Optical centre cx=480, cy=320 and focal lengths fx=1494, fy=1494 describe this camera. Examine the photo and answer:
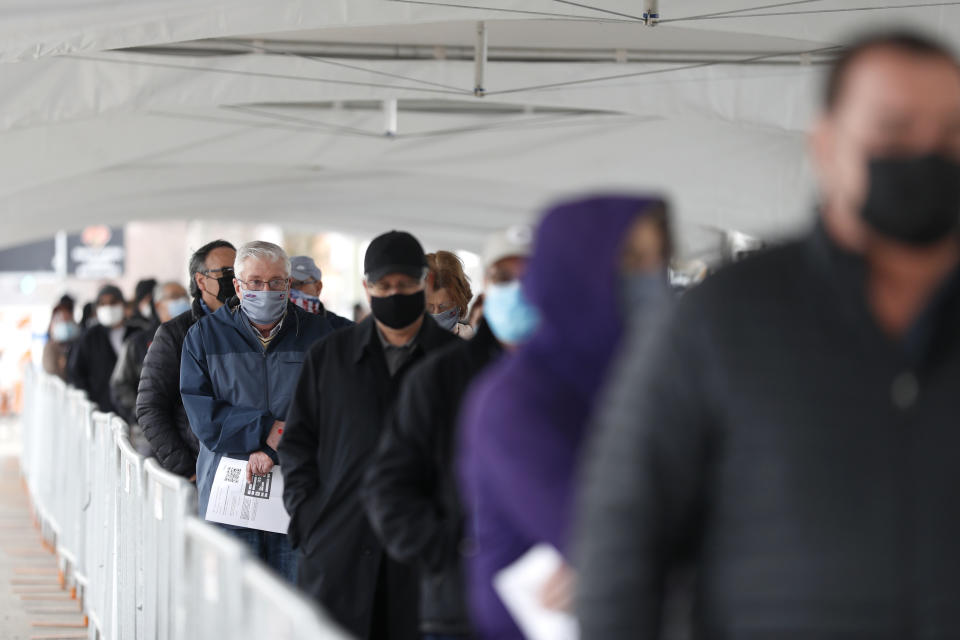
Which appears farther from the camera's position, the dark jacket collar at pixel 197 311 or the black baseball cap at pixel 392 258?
the dark jacket collar at pixel 197 311

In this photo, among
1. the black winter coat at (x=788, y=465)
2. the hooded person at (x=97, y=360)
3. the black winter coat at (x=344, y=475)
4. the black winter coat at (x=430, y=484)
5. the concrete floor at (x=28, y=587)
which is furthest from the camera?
the hooded person at (x=97, y=360)

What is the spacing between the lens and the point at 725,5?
9.11m

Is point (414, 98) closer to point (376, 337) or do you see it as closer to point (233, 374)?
point (233, 374)

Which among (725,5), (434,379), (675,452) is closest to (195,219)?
(725,5)

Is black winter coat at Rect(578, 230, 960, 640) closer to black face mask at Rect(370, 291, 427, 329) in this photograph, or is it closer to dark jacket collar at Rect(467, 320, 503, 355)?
dark jacket collar at Rect(467, 320, 503, 355)

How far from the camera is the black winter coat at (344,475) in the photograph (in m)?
4.39

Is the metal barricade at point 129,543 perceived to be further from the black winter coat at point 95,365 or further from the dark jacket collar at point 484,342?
the black winter coat at point 95,365

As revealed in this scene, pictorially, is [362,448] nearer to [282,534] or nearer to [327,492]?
[327,492]

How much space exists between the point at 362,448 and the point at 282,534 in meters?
1.35

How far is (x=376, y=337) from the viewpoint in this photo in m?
4.50

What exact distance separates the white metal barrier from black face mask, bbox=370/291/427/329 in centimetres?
77

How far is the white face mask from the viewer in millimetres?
13555

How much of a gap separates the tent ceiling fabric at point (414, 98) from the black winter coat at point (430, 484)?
151 inches

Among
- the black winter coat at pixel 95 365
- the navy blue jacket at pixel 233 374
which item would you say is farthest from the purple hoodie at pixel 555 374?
the black winter coat at pixel 95 365
